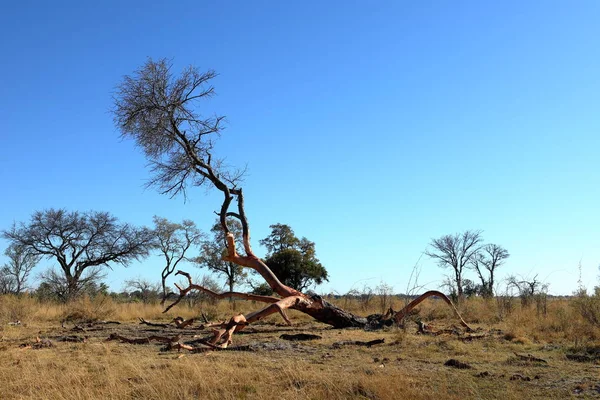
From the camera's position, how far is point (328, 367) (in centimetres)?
712

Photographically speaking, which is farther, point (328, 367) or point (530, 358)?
point (530, 358)

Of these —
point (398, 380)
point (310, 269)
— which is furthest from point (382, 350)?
point (310, 269)

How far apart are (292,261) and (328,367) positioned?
28241mm

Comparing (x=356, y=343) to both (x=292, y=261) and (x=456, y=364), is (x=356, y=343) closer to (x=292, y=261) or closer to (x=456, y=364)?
(x=456, y=364)

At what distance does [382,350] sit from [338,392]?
149 inches

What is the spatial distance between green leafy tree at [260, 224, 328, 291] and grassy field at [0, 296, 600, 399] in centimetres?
2207

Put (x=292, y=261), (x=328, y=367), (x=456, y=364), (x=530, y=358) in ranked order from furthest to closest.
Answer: (x=292, y=261) < (x=530, y=358) < (x=456, y=364) < (x=328, y=367)

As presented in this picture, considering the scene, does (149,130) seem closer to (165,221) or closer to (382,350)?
(382,350)

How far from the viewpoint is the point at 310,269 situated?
35.8 metres

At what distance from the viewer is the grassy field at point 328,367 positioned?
17.9ft

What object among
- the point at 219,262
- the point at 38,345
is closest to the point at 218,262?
the point at 219,262

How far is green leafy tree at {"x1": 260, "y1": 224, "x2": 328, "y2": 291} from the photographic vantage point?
3512cm

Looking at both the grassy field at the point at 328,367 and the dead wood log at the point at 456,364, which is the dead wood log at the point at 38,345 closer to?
the grassy field at the point at 328,367

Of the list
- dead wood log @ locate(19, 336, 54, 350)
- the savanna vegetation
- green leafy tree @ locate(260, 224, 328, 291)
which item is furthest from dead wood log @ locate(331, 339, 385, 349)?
green leafy tree @ locate(260, 224, 328, 291)
